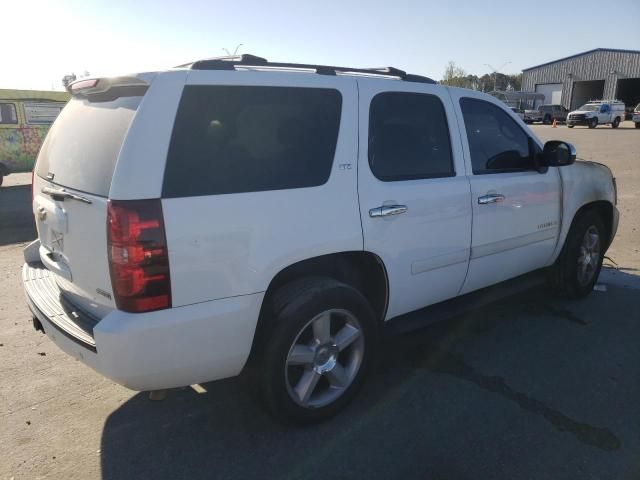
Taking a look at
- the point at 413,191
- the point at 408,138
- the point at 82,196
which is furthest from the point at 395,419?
the point at 82,196


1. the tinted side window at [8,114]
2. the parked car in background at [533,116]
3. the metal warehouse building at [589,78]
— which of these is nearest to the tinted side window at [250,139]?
the tinted side window at [8,114]

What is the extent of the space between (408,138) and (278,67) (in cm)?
97

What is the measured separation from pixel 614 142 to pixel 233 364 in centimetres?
2676

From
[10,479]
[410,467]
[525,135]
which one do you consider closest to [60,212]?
[10,479]

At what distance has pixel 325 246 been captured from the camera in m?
2.78

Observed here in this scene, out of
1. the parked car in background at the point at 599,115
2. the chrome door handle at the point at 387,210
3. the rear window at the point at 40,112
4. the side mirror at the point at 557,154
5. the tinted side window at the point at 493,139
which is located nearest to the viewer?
the chrome door handle at the point at 387,210

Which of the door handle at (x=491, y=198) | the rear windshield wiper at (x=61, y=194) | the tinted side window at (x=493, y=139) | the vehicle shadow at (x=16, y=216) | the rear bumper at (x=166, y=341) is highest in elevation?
the tinted side window at (x=493, y=139)

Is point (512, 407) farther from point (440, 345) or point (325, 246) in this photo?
point (325, 246)

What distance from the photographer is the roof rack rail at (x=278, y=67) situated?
2586 millimetres

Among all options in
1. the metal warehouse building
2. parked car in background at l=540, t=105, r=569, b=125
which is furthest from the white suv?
the metal warehouse building

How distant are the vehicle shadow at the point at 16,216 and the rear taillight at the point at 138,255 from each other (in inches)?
255

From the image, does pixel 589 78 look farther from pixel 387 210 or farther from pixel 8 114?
pixel 387 210

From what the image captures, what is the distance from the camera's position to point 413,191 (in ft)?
10.5

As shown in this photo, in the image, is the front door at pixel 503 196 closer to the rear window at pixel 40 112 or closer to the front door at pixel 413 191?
the front door at pixel 413 191
